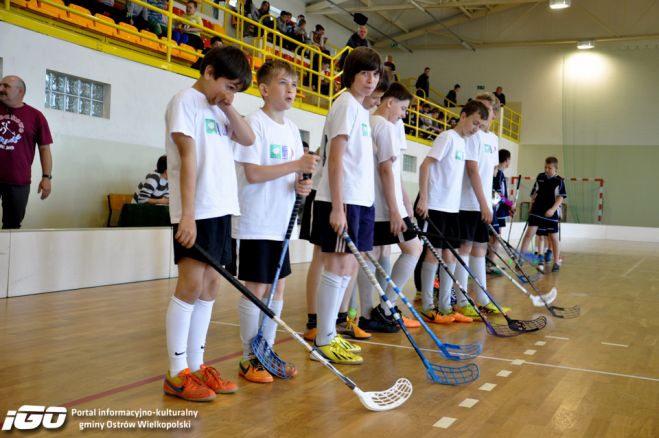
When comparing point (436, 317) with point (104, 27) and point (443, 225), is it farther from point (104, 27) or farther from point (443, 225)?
point (104, 27)

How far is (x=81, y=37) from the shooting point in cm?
622

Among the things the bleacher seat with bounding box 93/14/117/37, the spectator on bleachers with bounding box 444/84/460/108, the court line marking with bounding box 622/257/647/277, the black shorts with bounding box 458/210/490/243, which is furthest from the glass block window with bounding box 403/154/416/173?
the black shorts with bounding box 458/210/490/243

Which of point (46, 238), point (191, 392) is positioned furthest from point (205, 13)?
point (191, 392)

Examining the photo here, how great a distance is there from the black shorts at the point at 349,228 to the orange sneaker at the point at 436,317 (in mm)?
1134

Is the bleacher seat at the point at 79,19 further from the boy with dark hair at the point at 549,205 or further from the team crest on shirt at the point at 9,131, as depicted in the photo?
the boy with dark hair at the point at 549,205

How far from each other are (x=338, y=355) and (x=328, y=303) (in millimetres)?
234

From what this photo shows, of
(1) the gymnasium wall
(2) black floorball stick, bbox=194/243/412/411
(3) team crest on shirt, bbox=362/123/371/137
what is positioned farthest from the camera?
(1) the gymnasium wall

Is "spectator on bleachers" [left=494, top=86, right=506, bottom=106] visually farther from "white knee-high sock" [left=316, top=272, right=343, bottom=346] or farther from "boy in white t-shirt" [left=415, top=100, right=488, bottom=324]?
"white knee-high sock" [left=316, top=272, right=343, bottom=346]

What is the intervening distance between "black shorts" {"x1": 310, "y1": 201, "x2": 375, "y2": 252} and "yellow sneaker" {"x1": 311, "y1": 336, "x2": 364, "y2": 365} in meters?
0.44

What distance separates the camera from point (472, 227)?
451cm

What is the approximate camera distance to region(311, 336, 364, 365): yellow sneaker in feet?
10.0

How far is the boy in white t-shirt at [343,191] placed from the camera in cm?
305

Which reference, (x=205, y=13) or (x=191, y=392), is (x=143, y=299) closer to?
(x=191, y=392)

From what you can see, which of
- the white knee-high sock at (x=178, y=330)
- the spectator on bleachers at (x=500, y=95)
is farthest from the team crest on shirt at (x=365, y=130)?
the spectator on bleachers at (x=500, y=95)
